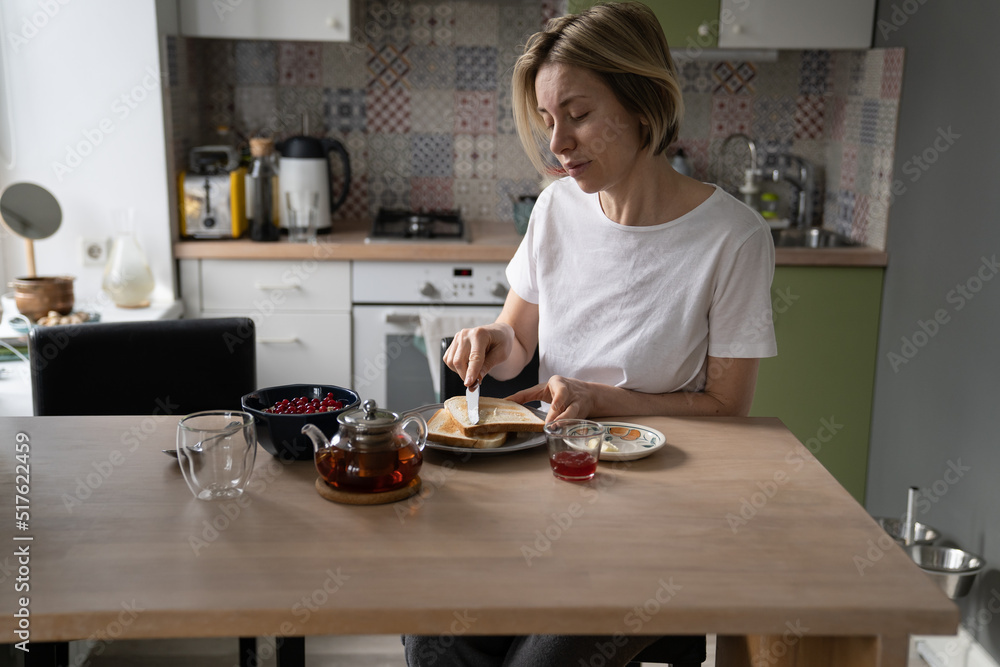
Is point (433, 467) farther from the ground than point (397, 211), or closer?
closer

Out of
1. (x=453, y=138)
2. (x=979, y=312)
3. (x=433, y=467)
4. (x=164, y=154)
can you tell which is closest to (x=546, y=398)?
(x=433, y=467)

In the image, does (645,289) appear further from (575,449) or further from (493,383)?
(575,449)

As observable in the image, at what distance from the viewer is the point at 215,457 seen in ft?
3.54

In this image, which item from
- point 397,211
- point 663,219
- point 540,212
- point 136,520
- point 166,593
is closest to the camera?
point 166,593

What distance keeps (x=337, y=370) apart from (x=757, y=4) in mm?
1769

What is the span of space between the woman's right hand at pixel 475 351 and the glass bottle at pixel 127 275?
1565 mm

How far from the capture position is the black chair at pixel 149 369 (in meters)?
1.71

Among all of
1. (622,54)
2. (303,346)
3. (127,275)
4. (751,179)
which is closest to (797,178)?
(751,179)

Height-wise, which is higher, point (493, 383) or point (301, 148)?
point (301, 148)

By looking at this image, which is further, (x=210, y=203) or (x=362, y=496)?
(x=210, y=203)

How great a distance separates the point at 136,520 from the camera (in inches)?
40.3

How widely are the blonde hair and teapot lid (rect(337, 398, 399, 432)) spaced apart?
0.67m

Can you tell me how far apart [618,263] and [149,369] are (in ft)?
3.01

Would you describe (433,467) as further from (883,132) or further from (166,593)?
(883,132)
